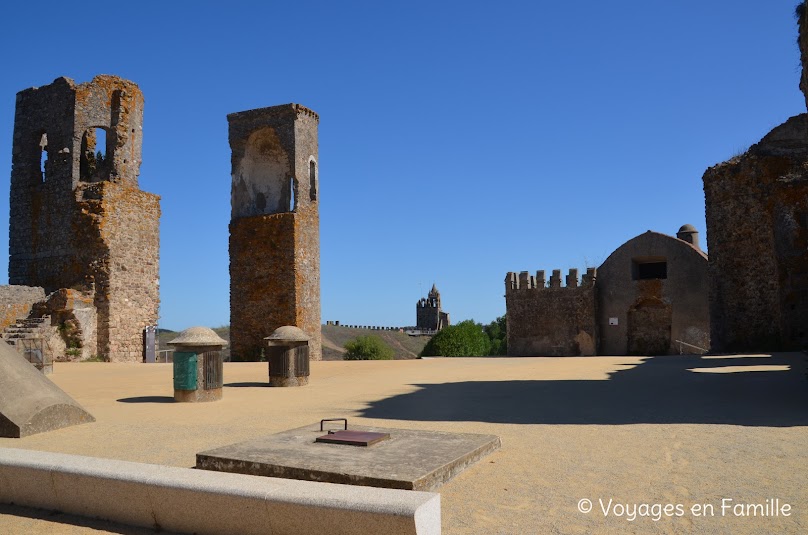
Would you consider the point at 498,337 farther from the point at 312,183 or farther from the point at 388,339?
the point at 312,183

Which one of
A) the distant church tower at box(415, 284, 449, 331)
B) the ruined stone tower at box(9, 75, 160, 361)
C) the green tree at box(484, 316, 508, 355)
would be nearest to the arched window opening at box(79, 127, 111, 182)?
the ruined stone tower at box(9, 75, 160, 361)

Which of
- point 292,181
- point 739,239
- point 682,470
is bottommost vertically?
point 682,470

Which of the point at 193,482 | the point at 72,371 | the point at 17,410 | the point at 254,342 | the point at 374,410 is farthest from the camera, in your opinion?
the point at 254,342

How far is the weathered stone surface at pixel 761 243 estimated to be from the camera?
45.4ft

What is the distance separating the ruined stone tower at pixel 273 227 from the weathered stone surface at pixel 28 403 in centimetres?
1097

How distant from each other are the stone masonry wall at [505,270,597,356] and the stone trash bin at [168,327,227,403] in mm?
18556

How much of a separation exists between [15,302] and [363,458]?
583 inches

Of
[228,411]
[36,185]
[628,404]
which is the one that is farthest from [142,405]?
[36,185]

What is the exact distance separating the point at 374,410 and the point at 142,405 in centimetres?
305

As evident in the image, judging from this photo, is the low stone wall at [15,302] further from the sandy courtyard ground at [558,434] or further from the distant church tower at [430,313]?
the distant church tower at [430,313]

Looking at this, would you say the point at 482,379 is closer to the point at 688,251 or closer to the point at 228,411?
the point at 228,411

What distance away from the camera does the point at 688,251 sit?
23.2 meters

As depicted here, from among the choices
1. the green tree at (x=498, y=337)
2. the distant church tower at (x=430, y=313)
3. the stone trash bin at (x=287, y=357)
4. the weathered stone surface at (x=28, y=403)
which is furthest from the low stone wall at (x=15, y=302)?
the distant church tower at (x=430, y=313)

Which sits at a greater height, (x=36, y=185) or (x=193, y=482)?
(x=36, y=185)
